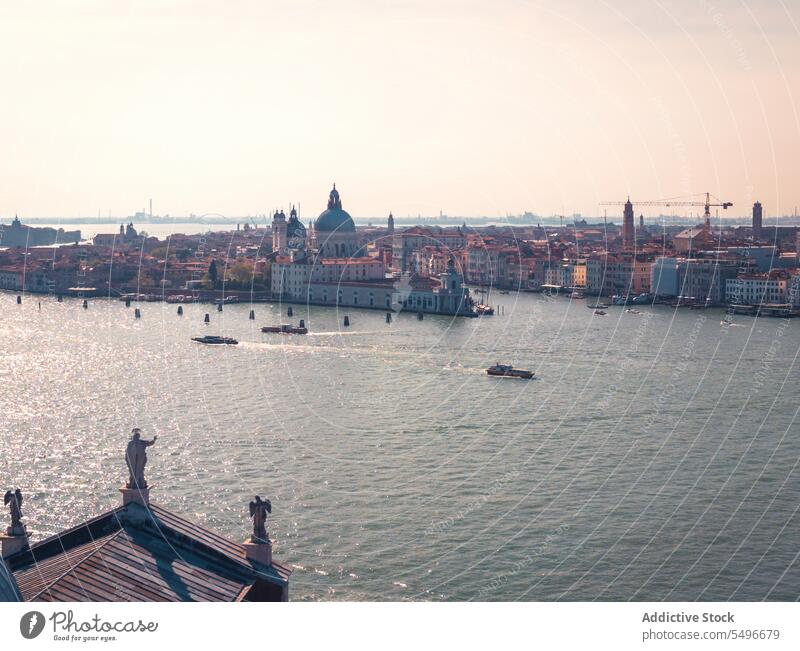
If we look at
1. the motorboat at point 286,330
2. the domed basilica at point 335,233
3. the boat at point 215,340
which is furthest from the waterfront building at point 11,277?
the boat at point 215,340

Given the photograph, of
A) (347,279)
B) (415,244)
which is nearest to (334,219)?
(347,279)

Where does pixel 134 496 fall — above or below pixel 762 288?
below

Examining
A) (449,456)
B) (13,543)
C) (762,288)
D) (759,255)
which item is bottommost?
(449,456)

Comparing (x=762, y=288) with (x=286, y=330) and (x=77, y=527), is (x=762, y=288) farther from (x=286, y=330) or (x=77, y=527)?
(x=77, y=527)

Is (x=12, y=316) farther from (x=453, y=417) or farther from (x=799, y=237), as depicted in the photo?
(x=799, y=237)

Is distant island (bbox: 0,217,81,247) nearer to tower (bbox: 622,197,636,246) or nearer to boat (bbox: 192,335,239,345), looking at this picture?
tower (bbox: 622,197,636,246)

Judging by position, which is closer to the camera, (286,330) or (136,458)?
(136,458)

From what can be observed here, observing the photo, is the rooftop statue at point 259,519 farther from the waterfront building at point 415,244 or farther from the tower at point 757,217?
the tower at point 757,217
